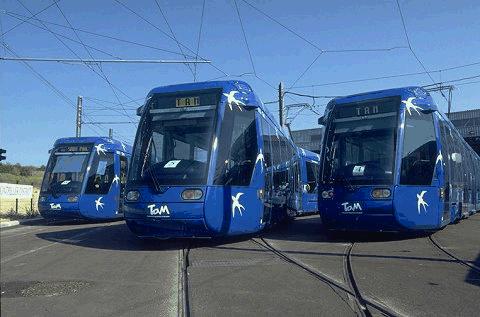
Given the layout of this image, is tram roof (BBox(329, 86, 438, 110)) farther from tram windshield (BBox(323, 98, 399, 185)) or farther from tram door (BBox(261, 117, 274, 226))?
tram door (BBox(261, 117, 274, 226))

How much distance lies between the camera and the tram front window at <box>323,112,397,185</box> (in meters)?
11.6

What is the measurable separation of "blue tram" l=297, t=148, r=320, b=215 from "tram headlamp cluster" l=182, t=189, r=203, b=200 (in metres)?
11.7

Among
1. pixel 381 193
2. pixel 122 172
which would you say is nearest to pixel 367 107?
pixel 381 193

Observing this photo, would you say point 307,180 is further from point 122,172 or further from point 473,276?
point 473,276

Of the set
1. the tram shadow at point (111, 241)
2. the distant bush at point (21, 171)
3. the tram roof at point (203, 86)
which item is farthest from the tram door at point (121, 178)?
the distant bush at point (21, 171)

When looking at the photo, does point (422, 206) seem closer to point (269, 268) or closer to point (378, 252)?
point (378, 252)

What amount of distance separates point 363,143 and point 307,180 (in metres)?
11.9

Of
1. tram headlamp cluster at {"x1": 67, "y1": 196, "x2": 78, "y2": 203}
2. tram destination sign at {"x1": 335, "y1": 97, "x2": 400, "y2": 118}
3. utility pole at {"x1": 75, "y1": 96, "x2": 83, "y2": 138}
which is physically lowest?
tram headlamp cluster at {"x1": 67, "y1": 196, "x2": 78, "y2": 203}

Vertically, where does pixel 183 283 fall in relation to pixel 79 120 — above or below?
below

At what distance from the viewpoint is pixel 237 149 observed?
10883mm

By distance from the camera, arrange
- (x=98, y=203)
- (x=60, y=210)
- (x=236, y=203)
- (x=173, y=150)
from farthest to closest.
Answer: (x=98, y=203) → (x=60, y=210) → (x=236, y=203) → (x=173, y=150)

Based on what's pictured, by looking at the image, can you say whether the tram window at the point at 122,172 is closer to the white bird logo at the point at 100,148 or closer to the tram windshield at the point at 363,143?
the white bird logo at the point at 100,148

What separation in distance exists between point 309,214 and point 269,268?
1797 cm

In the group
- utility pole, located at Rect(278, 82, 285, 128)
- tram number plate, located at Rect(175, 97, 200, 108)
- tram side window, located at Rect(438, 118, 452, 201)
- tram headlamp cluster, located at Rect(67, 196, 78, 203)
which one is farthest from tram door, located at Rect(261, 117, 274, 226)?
utility pole, located at Rect(278, 82, 285, 128)
